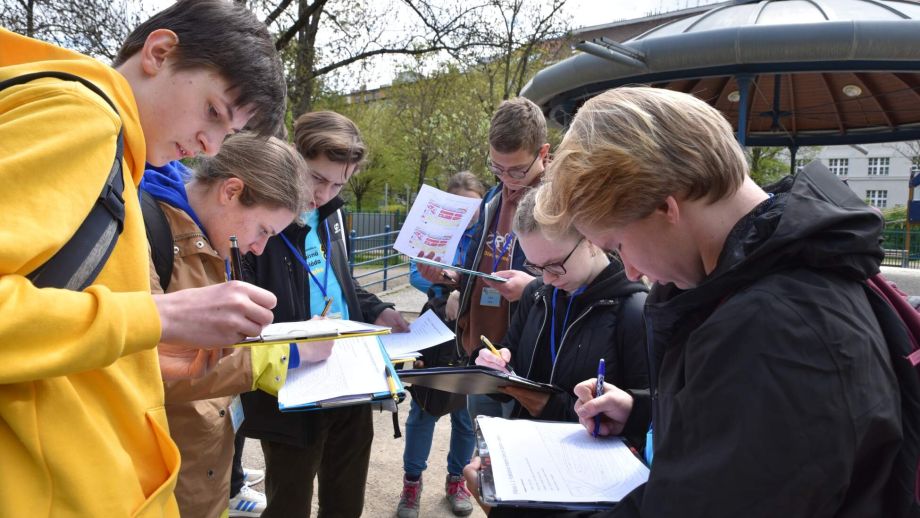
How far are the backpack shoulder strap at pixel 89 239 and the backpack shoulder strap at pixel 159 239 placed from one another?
0.75 m

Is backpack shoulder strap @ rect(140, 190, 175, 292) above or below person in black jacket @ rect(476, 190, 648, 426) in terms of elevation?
above

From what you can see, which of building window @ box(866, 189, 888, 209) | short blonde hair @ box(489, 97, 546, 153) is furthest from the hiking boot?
building window @ box(866, 189, 888, 209)

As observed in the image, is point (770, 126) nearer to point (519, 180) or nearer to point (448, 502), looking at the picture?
point (519, 180)

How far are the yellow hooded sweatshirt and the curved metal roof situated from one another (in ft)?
15.0

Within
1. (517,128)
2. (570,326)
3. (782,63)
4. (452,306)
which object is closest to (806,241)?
(570,326)

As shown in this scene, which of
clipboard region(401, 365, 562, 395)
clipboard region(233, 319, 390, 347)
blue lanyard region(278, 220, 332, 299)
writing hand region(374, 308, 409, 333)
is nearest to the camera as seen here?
clipboard region(233, 319, 390, 347)

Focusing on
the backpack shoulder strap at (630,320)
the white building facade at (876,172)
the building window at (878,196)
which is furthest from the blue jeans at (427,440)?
the building window at (878,196)

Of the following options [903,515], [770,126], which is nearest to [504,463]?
[903,515]

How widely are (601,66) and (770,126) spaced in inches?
148

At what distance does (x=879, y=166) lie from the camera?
4647 centimetres

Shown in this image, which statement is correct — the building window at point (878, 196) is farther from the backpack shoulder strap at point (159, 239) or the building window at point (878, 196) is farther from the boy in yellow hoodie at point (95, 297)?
the boy in yellow hoodie at point (95, 297)

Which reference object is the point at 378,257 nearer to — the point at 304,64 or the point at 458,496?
the point at 304,64

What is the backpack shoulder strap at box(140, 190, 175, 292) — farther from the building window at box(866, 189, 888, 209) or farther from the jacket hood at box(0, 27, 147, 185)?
the building window at box(866, 189, 888, 209)

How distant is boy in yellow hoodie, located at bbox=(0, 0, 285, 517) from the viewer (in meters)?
0.95
